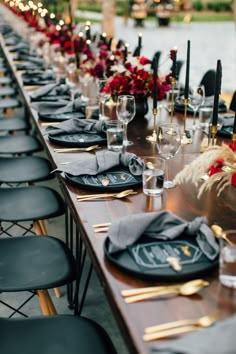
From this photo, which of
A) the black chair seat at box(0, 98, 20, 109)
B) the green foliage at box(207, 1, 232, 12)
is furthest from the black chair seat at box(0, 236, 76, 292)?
the green foliage at box(207, 1, 232, 12)

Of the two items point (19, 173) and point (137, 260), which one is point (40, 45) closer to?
point (19, 173)

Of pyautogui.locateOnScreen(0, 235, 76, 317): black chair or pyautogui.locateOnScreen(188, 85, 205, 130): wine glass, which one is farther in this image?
pyautogui.locateOnScreen(188, 85, 205, 130): wine glass

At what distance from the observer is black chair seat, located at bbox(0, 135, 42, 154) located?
3807 millimetres

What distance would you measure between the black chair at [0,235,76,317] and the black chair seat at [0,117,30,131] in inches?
89.4

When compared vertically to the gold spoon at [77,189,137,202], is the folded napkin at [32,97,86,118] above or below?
above

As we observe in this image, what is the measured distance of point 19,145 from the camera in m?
3.95

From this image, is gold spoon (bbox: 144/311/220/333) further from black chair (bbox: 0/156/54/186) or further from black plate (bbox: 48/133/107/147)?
black chair (bbox: 0/156/54/186)

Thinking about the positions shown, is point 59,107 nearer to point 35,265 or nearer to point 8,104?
point 35,265

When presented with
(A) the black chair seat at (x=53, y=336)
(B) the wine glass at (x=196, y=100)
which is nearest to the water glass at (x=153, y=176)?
(A) the black chair seat at (x=53, y=336)

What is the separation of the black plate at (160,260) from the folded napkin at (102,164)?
59cm

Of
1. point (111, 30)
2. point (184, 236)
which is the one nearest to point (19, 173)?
point (184, 236)

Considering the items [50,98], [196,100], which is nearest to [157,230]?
[196,100]

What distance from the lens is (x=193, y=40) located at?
17.2m

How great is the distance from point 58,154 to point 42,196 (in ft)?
1.51
